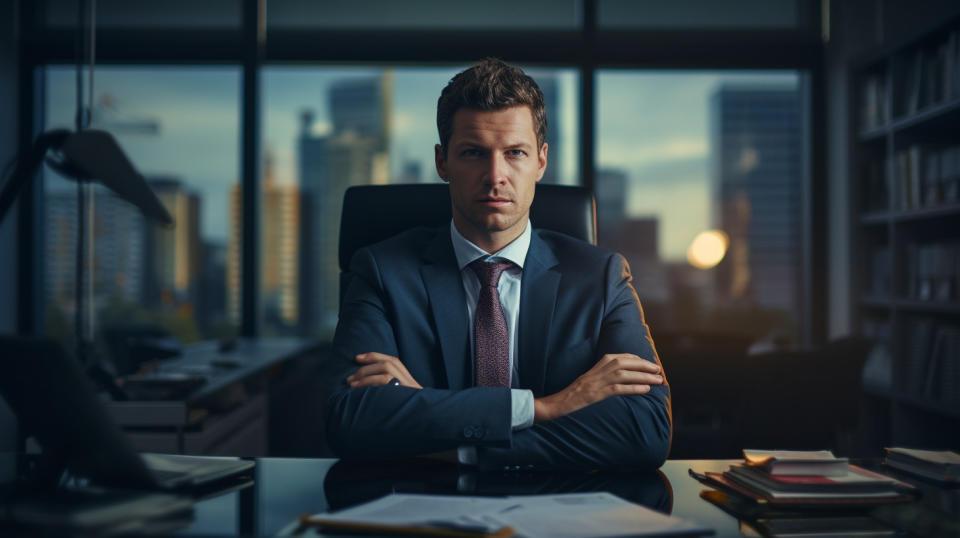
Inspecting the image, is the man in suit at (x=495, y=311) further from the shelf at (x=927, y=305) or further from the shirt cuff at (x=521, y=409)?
the shelf at (x=927, y=305)

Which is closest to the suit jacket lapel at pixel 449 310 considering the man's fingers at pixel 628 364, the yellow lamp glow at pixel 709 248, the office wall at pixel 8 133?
the man's fingers at pixel 628 364

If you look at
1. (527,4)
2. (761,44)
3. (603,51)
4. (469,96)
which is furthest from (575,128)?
(469,96)

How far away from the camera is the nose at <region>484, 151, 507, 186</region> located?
62.4 inches

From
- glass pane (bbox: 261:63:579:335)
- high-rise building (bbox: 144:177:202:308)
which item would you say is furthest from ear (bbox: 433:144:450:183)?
high-rise building (bbox: 144:177:202:308)

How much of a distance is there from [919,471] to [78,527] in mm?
1246

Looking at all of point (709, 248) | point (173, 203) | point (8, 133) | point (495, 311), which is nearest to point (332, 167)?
point (173, 203)

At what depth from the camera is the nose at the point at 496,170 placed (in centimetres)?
158

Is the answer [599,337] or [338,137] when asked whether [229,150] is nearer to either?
[338,137]

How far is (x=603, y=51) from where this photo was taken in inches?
153

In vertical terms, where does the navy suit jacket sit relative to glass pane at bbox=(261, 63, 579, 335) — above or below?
below

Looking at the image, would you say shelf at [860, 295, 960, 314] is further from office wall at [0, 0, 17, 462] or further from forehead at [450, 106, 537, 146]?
office wall at [0, 0, 17, 462]

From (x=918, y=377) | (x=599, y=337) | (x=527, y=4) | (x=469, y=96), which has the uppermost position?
(x=527, y=4)

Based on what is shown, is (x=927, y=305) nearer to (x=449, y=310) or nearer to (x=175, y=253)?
(x=449, y=310)

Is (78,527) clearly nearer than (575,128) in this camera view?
Yes
